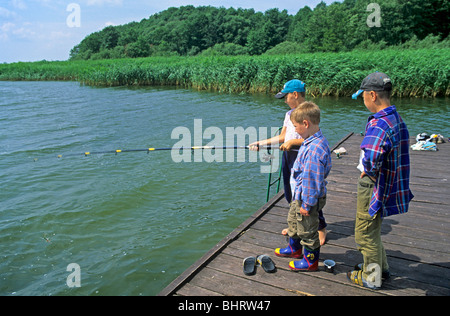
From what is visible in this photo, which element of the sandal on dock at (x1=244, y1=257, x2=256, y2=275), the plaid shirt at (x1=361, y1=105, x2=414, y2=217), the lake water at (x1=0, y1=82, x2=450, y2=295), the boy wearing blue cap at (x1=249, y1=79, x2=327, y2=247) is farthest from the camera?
the lake water at (x1=0, y1=82, x2=450, y2=295)

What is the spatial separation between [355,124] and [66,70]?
32.0 m

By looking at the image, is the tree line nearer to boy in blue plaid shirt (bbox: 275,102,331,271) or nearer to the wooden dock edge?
the wooden dock edge

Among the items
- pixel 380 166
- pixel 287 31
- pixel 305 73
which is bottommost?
pixel 380 166

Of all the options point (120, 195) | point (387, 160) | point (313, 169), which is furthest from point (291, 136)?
point (120, 195)

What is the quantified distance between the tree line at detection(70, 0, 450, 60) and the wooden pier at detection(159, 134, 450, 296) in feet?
99.2

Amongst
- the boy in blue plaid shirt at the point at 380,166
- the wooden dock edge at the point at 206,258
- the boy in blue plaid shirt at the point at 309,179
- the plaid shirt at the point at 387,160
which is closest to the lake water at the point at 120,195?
the wooden dock edge at the point at 206,258

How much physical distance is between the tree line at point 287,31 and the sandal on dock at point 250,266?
106ft

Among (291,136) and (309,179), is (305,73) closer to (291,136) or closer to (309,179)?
(291,136)

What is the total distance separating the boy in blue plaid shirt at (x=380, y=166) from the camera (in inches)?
108

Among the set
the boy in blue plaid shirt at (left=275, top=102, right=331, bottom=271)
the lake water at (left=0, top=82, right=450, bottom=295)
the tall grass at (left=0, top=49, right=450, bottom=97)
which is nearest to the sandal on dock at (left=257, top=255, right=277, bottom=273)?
the boy in blue plaid shirt at (left=275, top=102, right=331, bottom=271)

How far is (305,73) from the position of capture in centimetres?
2019

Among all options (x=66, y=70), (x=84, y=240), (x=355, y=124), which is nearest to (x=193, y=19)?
→ (x=66, y=70)

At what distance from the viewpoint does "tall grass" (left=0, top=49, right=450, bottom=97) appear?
17500 millimetres

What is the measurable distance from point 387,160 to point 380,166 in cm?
9
